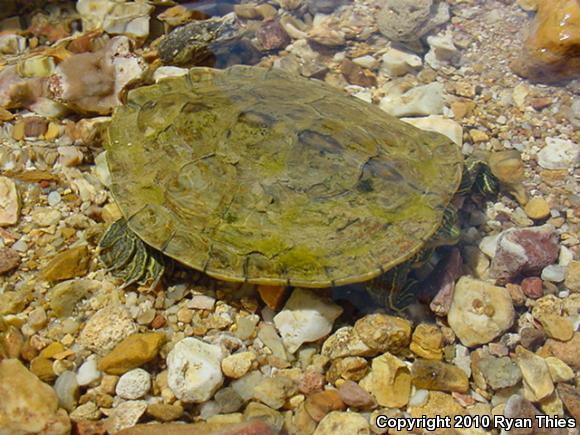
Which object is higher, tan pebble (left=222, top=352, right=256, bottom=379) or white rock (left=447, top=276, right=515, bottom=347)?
white rock (left=447, top=276, right=515, bottom=347)

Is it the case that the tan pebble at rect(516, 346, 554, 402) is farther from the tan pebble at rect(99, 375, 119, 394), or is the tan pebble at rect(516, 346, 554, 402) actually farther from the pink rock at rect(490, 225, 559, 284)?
the tan pebble at rect(99, 375, 119, 394)

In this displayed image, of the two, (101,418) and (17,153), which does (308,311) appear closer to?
(101,418)

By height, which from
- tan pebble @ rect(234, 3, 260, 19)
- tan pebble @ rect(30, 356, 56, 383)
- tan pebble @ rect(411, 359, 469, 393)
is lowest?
tan pebble @ rect(30, 356, 56, 383)

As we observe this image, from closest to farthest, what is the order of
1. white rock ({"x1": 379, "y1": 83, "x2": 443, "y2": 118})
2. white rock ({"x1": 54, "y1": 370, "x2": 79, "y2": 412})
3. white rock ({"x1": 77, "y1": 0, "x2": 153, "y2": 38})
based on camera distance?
white rock ({"x1": 54, "y1": 370, "x2": 79, "y2": 412}) → white rock ({"x1": 379, "y1": 83, "x2": 443, "y2": 118}) → white rock ({"x1": 77, "y1": 0, "x2": 153, "y2": 38})

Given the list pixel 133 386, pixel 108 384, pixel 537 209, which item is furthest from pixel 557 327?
pixel 108 384

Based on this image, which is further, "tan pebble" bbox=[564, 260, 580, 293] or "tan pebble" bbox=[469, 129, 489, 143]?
"tan pebble" bbox=[469, 129, 489, 143]

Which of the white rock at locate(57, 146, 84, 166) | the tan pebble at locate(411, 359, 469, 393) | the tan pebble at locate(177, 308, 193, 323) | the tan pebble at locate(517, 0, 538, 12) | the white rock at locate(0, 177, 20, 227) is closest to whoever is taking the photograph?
the tan pebble at locate(411, 359, 469, 393)

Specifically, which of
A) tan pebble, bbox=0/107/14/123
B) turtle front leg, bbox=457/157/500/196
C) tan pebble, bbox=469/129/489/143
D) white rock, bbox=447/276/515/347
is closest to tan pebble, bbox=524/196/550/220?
turtle front leg, bbox=457/157/500/196
